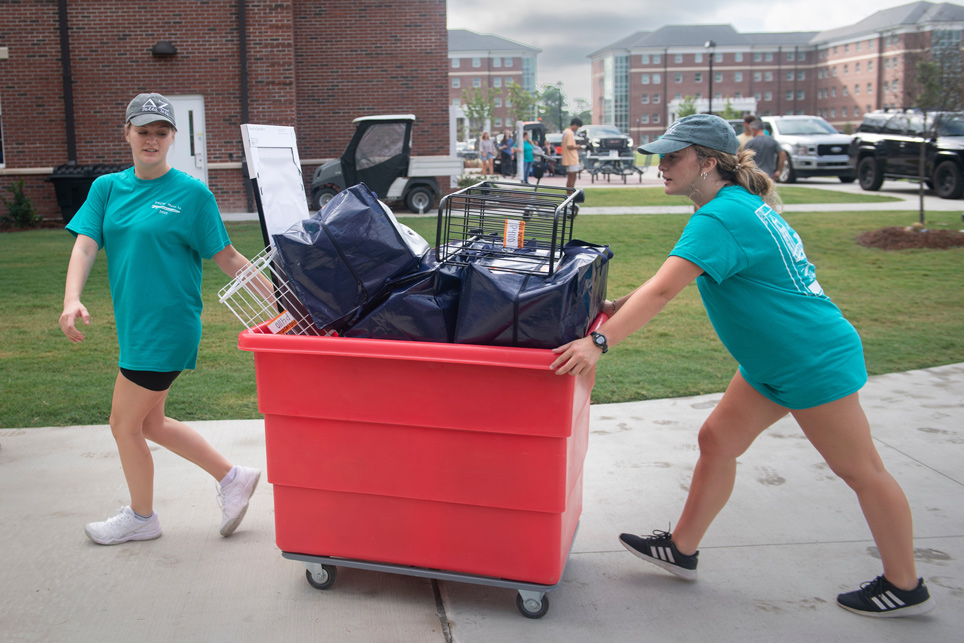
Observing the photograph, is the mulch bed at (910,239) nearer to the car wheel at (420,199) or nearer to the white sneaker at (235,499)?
the car wheel at (420,199)

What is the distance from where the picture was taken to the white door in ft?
58.5

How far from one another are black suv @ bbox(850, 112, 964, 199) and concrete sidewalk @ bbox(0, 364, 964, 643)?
14.1 metres

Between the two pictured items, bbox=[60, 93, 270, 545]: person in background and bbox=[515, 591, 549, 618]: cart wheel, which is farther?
bbox=[60, 93, 270, 545]: person in background

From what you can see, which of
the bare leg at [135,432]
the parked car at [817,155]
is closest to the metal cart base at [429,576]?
the bare leg at [135,432]

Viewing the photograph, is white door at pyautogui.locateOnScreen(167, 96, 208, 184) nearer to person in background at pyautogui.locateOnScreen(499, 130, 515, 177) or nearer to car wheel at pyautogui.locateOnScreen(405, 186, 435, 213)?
car wheel at pyautogui.locateOnScreen(405, 186, 435, 213)

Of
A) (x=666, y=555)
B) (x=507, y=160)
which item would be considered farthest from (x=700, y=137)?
(x=507, y=160)

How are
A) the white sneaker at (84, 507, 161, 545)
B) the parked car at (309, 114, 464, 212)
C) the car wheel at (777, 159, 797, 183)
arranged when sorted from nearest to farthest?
1. the white sneaker at (84, 507, 161, 545)
2. the parked car at (309, 114, 464, 212)
3. the car wheel at (777, 159, 797, 183)

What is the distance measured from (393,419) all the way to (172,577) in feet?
3.87

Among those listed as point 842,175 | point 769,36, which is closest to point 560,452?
point 842,175

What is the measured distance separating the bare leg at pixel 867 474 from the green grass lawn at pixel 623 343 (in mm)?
2546

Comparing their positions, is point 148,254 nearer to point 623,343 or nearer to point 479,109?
point 623,343

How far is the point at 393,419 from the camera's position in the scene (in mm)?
2686

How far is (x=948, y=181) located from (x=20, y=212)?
2007 cm

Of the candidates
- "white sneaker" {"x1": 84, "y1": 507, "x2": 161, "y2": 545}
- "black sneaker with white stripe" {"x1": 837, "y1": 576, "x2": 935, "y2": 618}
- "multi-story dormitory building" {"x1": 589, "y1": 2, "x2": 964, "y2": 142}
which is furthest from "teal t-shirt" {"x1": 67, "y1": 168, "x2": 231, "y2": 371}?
"multi-story dormitory building" {"x1": 589, "y1": 2, "x2": 964, "y2": 142}
